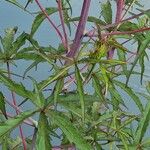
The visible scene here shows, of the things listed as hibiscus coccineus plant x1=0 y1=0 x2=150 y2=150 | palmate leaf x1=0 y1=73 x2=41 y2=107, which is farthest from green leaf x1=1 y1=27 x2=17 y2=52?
palmate leaf x1=0 y1=73 x2=41 y2=107

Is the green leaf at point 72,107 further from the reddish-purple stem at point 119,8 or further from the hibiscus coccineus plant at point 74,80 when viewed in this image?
the reddish-purple stem at point 119,8

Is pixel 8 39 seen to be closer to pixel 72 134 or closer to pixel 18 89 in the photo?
pixel 18 89

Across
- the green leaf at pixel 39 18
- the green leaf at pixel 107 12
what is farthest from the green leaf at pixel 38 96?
the green leaf at pixel 107 12

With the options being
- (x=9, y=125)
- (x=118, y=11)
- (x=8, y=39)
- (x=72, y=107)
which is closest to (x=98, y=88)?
(x=72, y=107)

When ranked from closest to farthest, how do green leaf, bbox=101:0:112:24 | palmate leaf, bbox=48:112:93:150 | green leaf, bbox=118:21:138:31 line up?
palmate leaf, bbox=48:112:93:150 → green leaf, bbox=118:21:138:31 → green leaf, bbox=101:0:112:24

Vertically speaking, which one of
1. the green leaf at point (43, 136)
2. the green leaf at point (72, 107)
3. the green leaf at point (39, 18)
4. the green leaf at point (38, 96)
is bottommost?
the green leaf at point (43, 136)

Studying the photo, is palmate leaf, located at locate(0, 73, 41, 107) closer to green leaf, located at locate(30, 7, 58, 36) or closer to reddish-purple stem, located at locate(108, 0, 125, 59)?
green leaf, located at locate(30, 7, 58, 36)

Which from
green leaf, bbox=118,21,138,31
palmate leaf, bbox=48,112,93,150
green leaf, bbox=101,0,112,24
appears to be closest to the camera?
palmate leaf, bbox=48,112,93,150
